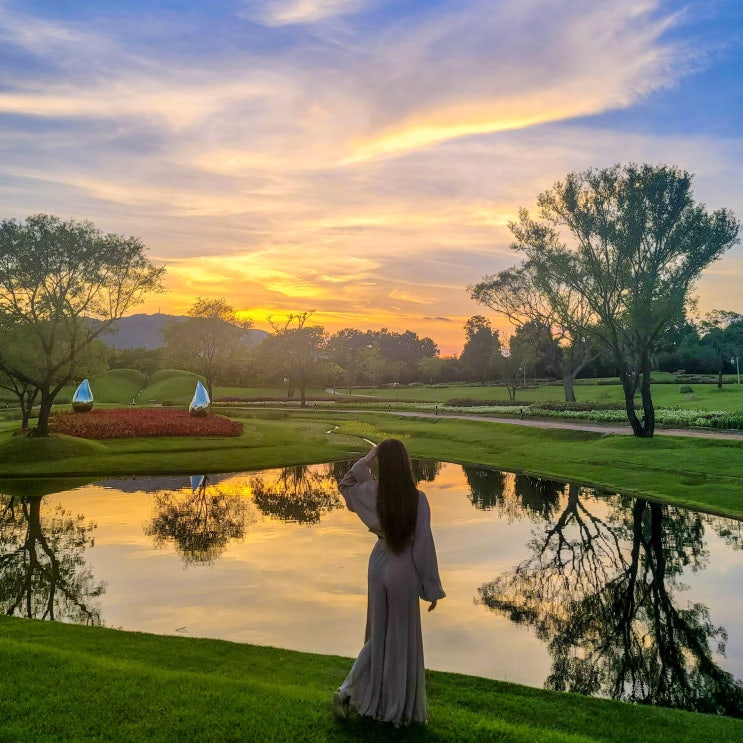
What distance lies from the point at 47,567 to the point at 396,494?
1183 centimetres

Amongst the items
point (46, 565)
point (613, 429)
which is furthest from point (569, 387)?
point (46, 565)

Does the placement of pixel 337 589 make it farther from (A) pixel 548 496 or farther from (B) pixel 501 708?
(A) pixel 548 496

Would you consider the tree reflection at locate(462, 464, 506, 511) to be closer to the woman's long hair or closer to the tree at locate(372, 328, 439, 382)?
the woman's long hair

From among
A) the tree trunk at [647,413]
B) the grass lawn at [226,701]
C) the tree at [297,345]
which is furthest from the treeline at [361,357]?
the grass lawn at [226,701]

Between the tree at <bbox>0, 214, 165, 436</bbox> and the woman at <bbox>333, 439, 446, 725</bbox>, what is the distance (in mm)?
29851

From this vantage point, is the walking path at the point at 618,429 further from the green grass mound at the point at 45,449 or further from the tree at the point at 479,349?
the tree at the point at 479,349

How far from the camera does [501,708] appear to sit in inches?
316

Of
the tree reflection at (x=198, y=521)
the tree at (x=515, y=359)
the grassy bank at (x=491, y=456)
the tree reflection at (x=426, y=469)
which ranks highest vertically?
the tree at (x=515, y=359)

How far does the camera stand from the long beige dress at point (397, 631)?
6609mm

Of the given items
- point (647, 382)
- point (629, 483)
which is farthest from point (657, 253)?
point (629, 483)

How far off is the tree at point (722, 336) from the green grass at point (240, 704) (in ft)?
239

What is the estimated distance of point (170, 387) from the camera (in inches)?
3585

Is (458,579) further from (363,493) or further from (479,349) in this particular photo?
(479,349)

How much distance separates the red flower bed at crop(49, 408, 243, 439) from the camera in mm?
35375
